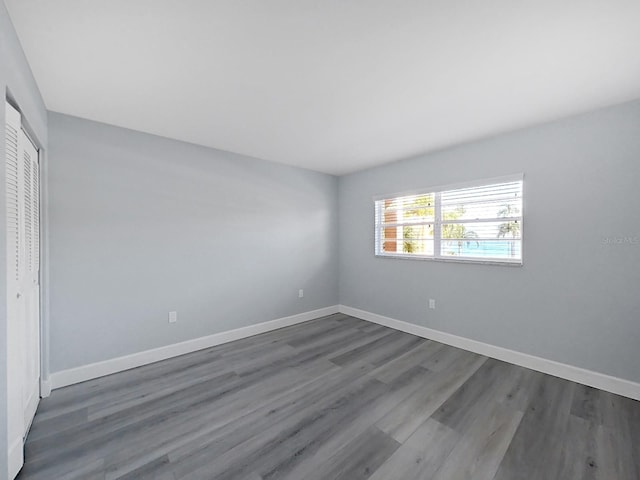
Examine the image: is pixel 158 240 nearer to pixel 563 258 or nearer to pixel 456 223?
pixel 456 223

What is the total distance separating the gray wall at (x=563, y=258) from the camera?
2.17m

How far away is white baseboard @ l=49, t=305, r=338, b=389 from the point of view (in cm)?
235

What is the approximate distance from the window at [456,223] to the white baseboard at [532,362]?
95 cm

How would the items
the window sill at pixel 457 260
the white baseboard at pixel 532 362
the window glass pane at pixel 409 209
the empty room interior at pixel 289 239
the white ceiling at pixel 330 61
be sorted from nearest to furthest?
the white ceiling at pixel 330 61 < the empty room interior at pixel 289 239 < the white baseboard at pixel 532 362 < the window sill at pixel 457 260 < the window glass pane at pixel 409 209

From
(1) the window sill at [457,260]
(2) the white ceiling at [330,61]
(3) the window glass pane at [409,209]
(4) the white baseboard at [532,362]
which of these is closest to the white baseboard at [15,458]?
(2) the white ceiling at [330,61]

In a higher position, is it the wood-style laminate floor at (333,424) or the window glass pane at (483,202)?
the window glass pane at (483,202)

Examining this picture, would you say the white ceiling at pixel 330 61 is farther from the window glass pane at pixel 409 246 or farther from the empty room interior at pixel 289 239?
the window glass pane at pixel 409 246

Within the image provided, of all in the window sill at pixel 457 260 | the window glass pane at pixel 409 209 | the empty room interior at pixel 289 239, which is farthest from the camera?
the window glass pane at pixel 409 209

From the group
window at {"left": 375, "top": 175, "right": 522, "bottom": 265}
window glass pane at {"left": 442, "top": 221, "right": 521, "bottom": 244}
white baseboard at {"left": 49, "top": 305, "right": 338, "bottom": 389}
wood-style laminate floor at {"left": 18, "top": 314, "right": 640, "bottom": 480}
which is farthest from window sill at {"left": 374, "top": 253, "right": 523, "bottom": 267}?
white baseboard at {"left": 49, "top": 305, "right": 338, "bottom": 389}

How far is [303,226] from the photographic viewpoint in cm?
409

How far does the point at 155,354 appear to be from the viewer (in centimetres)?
276

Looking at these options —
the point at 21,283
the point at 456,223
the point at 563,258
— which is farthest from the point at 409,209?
the point at 21,283

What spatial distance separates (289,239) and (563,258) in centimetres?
312

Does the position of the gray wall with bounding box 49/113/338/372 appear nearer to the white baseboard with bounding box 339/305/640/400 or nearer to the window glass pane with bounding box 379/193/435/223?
the window glass pane with bounding box 379/193/435/223
